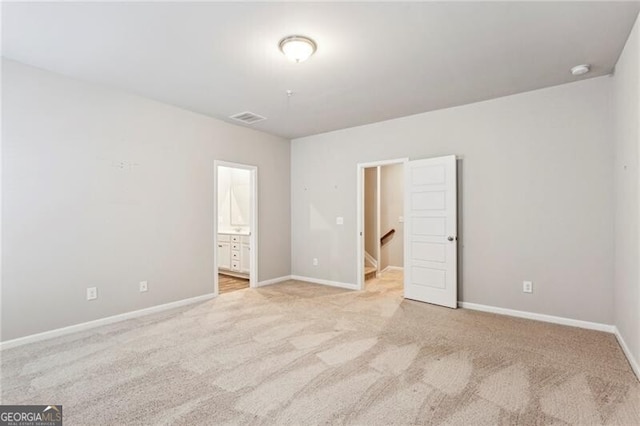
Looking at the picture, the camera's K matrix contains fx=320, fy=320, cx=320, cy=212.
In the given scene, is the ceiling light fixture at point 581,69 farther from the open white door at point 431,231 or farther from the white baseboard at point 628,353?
the white baseboard at point 628,353

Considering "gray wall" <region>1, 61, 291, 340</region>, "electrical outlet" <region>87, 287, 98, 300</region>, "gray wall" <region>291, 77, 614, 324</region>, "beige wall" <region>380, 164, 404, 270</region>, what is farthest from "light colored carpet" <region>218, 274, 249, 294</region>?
"gray wall" <region>291, 77, 614, 324</region>

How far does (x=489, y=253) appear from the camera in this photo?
4.01m

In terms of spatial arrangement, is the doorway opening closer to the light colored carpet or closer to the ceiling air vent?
the ceiling air vent

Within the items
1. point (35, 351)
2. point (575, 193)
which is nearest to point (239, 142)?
point (35, 351)

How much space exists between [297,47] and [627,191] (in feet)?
9.90

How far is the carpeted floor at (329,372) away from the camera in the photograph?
6.52ft

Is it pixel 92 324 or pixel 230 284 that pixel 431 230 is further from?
pixel 92 324

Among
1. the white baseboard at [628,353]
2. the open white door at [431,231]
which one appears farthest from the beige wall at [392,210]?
the white baseboard at [628,353]

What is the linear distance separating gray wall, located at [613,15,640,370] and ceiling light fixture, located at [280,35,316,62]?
95.1 inches

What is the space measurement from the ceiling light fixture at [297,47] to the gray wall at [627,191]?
2.42 metres

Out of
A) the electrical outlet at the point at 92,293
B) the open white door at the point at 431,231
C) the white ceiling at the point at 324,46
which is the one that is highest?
the white ceiling at the point at 324,46

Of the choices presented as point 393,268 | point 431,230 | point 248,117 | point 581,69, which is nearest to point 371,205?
point 393,268

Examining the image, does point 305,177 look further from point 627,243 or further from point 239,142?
point 627,243

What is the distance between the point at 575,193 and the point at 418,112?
82.7 inches
